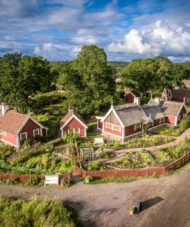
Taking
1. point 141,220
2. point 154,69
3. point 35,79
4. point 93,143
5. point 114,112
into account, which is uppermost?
point 154,69

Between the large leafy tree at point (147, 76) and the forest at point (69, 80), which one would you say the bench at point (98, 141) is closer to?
the forest at point (69, 80)

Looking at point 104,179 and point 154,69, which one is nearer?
point 104,179

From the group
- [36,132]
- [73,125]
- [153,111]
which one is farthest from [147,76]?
[36,132]

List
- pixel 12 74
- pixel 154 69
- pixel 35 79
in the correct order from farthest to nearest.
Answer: pixel 154 69
pixel 35 79
pixel 12 74

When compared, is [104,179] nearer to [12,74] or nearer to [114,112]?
[114,112]

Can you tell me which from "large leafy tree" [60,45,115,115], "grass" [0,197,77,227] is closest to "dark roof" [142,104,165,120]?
"large leafy tree" [60,45,115,115]

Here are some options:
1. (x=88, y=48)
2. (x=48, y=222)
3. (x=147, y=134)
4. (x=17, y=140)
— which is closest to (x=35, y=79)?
(x=88, y=48)

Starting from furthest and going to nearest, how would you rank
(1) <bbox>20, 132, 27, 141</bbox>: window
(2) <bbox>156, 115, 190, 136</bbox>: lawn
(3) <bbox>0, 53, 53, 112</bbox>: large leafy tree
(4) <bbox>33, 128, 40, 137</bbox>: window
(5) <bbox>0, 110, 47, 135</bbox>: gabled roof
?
(3) <bbox>0, 53, 53, 112</bbox>: large leafy tree → (2) <bbox>156, 115, 190, 136</bbox>: lawn → (4) <bbox>33, 128, 40, 137</bbox>: window → (1) <bbox>20, 132, 27, 141</bbox>: window → (5) <bbox>0, 110, 47, 135</bbox>: gabled roof

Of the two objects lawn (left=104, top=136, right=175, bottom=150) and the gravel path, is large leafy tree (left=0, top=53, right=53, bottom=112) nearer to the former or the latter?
lawn (left=104, top=136, right=175, bottom=150)
